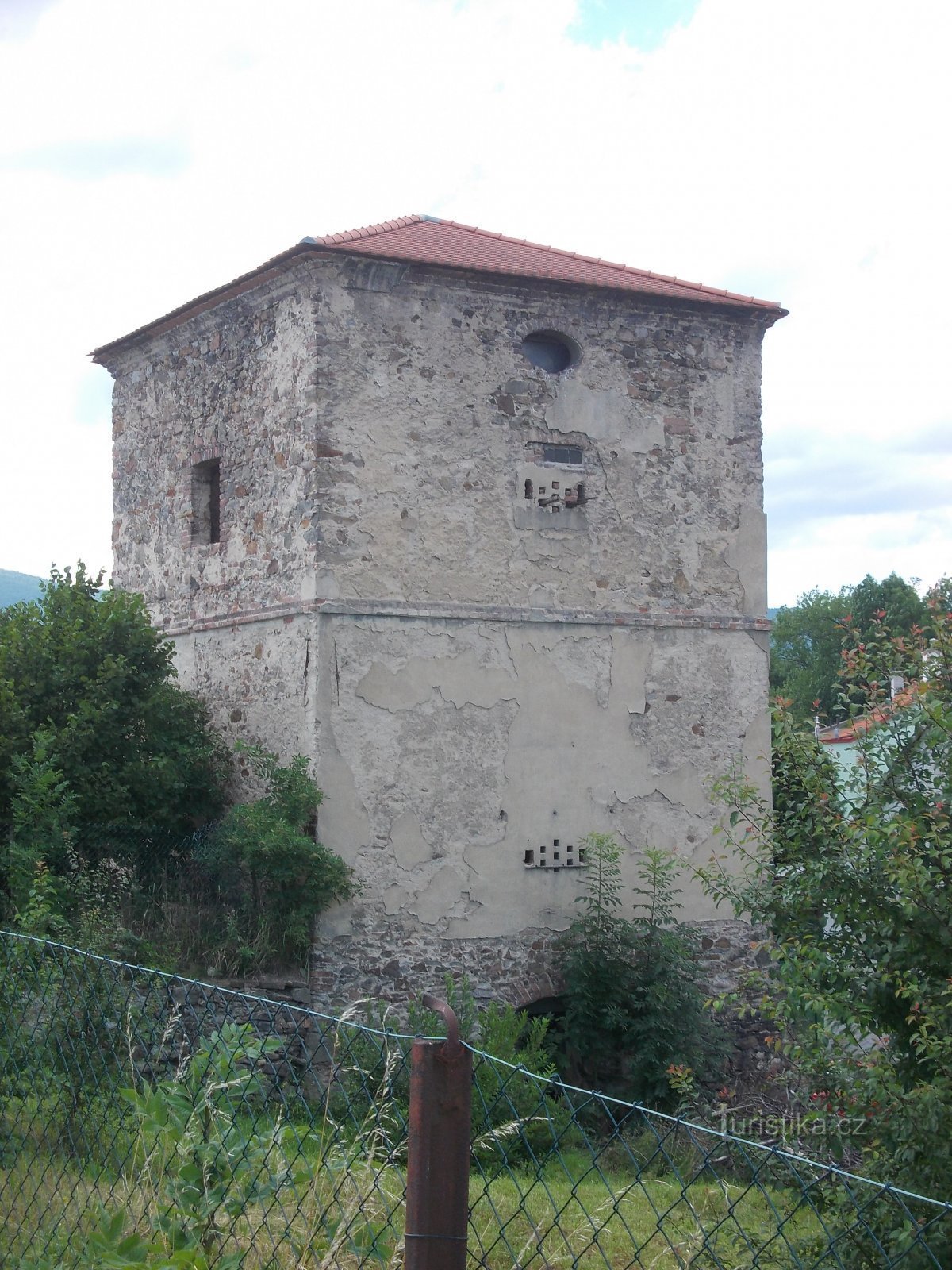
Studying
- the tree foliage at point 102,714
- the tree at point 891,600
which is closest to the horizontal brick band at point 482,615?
the tree foliage at point 102,714

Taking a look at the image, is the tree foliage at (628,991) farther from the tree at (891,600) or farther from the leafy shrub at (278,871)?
the tree at (891,600)

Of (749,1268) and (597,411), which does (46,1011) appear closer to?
(749,1268)

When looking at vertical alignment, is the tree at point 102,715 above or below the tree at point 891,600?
below

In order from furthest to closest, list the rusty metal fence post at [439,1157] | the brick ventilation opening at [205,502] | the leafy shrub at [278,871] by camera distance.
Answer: the brick ventilation opening at [205,502]
the leafy shrub at [278,871]
the rusty metal fence post at [439,1157]

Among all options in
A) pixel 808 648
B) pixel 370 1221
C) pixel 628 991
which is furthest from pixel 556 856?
pixel 808 648

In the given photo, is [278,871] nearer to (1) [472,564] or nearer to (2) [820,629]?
(1) [472,564]

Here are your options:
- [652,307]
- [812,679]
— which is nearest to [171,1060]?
[652,307]

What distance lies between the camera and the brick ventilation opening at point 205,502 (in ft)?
44.1

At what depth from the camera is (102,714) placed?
1145 cm

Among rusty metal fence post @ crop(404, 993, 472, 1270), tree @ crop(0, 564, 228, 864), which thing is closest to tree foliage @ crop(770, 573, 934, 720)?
tree @ crop(0, 564, 228, 864)

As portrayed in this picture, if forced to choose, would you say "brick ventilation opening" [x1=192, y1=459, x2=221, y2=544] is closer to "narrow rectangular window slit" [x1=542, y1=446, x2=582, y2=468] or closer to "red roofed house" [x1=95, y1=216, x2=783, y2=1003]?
"red roofed house" [x1=95, y1=216, x2=783, y2=1003]

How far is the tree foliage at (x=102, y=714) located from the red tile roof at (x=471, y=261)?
3.32 metres

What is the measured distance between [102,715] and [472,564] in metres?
3.56

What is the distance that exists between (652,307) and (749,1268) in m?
9.97
